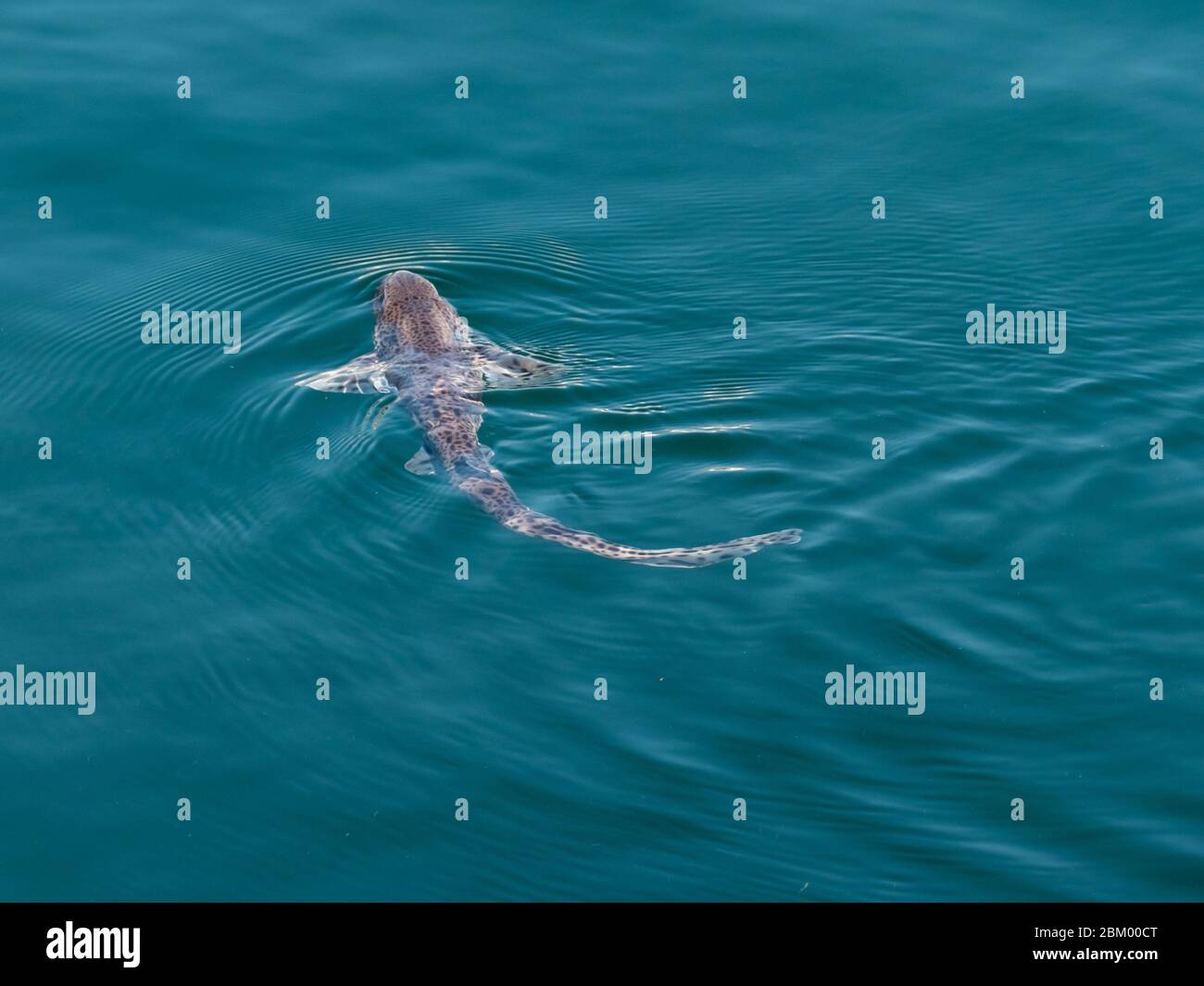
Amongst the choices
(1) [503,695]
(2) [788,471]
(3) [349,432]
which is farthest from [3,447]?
(2) [788,471]

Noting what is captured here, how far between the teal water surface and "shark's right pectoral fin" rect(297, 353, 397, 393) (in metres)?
0.30

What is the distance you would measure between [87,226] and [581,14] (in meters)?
8.84

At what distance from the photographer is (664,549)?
1429 centimetres

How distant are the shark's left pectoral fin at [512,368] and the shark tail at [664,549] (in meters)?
2.89

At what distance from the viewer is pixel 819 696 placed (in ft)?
41.5

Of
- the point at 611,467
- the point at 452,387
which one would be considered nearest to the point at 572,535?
the point at 611,467

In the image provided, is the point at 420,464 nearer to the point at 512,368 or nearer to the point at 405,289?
the point at 512,368

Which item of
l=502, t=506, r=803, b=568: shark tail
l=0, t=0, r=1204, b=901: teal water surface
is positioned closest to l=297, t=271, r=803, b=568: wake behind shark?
l=502, t=506, r=803, b=568: shark tail

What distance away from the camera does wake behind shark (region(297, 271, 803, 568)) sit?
14.2 metres

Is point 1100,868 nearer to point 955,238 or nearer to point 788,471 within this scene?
point 788,471

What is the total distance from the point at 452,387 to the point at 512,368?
Answer: 790mm

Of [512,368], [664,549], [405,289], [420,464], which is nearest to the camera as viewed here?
[664,549]

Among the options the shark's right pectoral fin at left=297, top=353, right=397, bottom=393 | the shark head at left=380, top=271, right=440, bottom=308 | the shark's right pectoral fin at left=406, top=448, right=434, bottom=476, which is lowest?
the shark's right pectoral fin at left=406, top=448, right=434, bottom=476

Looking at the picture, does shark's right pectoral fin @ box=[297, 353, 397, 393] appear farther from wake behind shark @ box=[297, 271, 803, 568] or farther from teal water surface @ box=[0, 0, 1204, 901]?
teal water surface @ box=[0, 0, 1204, 901]
